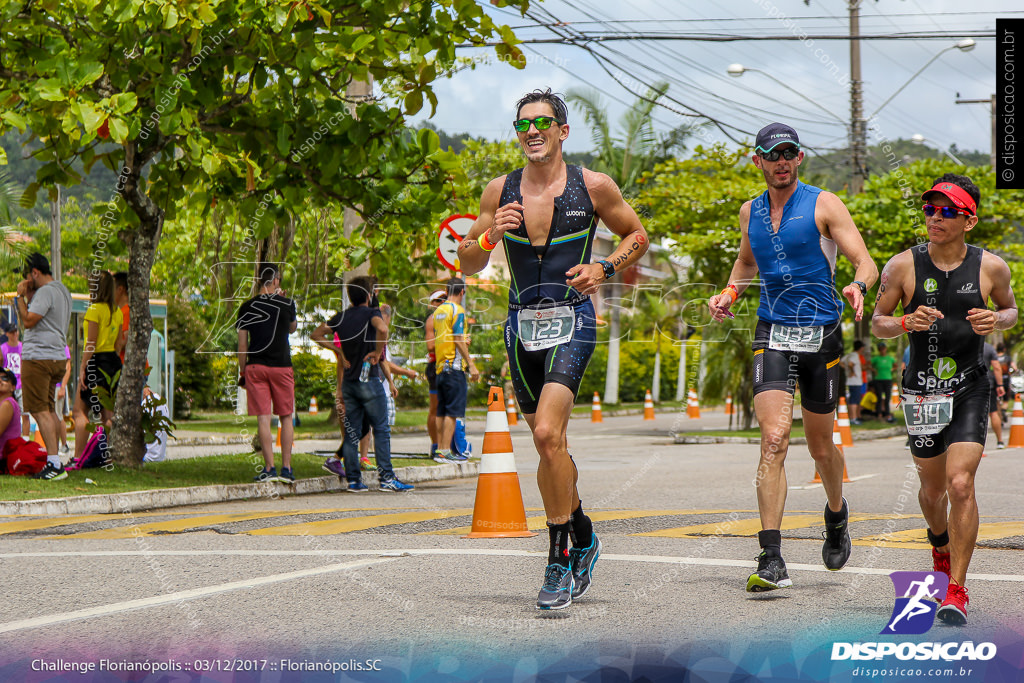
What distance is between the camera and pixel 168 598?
559 cm

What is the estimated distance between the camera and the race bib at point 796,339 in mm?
5840

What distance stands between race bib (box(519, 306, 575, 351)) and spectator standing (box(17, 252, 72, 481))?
25.7 ft

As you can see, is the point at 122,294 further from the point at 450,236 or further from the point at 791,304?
the point at 791,304

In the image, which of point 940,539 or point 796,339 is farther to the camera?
point 796,339

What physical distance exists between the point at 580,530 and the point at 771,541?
899 millimetres

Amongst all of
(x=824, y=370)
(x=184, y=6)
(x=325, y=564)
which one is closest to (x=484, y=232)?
(x=824, y=370)

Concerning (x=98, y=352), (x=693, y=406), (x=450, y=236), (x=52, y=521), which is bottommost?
(x=693, y=406)

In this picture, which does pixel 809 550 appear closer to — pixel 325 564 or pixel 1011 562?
pixel 1011 562

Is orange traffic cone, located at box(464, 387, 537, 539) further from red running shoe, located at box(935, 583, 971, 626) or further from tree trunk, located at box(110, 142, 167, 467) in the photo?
tree trunk, located at box(110, 142, 167, 467)

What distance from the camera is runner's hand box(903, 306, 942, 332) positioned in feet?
16.5

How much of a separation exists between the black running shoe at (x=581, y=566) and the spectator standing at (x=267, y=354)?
6.18 meters

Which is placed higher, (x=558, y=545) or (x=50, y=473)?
(x=558, y=545)

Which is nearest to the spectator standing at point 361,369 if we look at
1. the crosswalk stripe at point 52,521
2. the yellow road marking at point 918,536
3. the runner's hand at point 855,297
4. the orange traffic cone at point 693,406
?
the crosswalk stripe at point 52,521

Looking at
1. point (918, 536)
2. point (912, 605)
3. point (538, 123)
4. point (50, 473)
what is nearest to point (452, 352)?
point (50, 473)
